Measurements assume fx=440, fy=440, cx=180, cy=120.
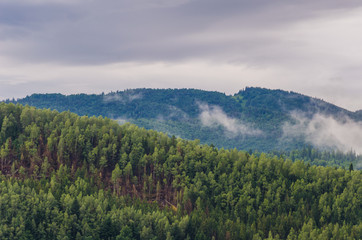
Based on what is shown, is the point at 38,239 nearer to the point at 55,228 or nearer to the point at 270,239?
the point at 55,228

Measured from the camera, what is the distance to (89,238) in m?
199

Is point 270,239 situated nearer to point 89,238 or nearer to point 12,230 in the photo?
point 89,238

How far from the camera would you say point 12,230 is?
193125 millimetres

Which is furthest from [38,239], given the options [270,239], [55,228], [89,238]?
[270,239]

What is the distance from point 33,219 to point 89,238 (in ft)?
87.0

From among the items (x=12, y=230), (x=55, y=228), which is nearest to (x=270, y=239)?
(x=55, y=228)

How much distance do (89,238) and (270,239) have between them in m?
81.9

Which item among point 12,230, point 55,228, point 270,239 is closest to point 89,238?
point 55,228

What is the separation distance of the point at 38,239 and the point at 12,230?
12432 mm

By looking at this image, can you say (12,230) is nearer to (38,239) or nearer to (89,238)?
(38,239)

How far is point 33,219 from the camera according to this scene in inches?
7795

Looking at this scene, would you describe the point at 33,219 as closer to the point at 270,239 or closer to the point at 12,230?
the point at 12,230

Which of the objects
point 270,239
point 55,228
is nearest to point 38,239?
point 55,228

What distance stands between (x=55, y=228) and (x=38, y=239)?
8.87 metres
